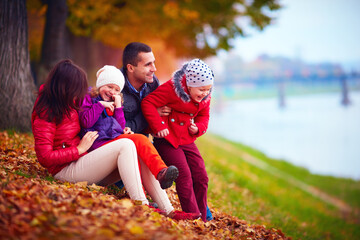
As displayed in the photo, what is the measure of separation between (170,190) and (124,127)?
167 cm

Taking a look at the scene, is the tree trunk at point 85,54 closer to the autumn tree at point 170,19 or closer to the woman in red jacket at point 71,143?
the autumn tree at point 170,19

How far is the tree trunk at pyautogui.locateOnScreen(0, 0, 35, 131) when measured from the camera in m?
6.19

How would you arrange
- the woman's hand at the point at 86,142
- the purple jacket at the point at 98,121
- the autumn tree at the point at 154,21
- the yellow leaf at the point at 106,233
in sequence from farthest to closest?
the autumn tree at the point at 154,21
the purple jacket at the point at 98,121
the woman's hand at the point at 86,142
the yellow leaf at the point at 106,233

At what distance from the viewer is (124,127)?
4059 mm

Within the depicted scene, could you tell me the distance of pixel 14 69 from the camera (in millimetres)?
6344

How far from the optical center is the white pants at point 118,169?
3510mm

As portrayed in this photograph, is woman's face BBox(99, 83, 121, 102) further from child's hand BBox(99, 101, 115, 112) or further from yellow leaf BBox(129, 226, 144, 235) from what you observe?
yellow leaf BBox(129, 226, 144, 235)

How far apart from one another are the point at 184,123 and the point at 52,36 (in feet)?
23.0

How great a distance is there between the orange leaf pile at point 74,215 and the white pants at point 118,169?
115 mm

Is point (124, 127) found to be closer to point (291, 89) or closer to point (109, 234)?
point (109, 234)

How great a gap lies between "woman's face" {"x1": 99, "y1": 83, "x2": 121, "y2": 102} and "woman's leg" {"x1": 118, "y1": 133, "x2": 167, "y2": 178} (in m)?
0.47

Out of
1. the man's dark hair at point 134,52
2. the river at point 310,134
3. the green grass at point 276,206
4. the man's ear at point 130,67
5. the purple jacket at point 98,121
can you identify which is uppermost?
the man's dark hair at point 134,52

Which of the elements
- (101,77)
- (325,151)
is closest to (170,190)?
(101,77)

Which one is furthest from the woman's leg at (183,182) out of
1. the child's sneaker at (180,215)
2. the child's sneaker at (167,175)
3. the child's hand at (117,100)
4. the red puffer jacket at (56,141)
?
the red puffer jacket at (56,141)
